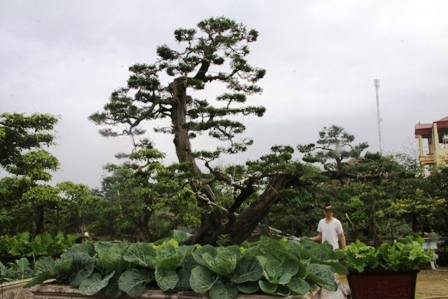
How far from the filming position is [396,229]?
1005 centimetres

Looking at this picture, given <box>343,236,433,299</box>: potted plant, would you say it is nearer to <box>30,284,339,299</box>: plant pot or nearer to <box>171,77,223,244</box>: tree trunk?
<box>30,284,339,299</box>: plant pot

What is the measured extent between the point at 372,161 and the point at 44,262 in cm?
640

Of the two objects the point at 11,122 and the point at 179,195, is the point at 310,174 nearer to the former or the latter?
the point at 179,195

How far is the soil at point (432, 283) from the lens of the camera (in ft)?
19.8

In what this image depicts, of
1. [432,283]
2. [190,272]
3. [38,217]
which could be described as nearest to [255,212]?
[432,283]

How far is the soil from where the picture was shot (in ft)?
19.8

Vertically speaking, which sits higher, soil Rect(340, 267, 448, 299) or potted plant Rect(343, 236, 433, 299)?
potted plant Rect(343, 236, 433, 299)

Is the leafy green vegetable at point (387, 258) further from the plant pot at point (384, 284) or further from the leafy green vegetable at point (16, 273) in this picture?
the leafy green vegetable at point (16, 273)

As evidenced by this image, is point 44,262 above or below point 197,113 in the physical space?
below

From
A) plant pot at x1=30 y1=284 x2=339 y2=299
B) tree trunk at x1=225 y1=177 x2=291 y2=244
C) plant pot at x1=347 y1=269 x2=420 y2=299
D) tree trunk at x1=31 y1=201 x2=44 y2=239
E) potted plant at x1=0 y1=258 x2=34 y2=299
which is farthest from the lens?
tree trunk at x1=31 y1=201 x2=44 y2=239

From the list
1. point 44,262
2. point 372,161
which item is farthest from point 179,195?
point 44,262

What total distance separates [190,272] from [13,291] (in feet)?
6.33

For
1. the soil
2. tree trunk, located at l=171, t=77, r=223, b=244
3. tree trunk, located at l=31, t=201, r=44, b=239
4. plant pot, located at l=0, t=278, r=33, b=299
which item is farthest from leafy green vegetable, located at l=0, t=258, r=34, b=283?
tree trunk, located at l=31, t=201, r=44, b=239

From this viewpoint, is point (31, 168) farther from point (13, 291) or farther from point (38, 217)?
point (13, 291)
